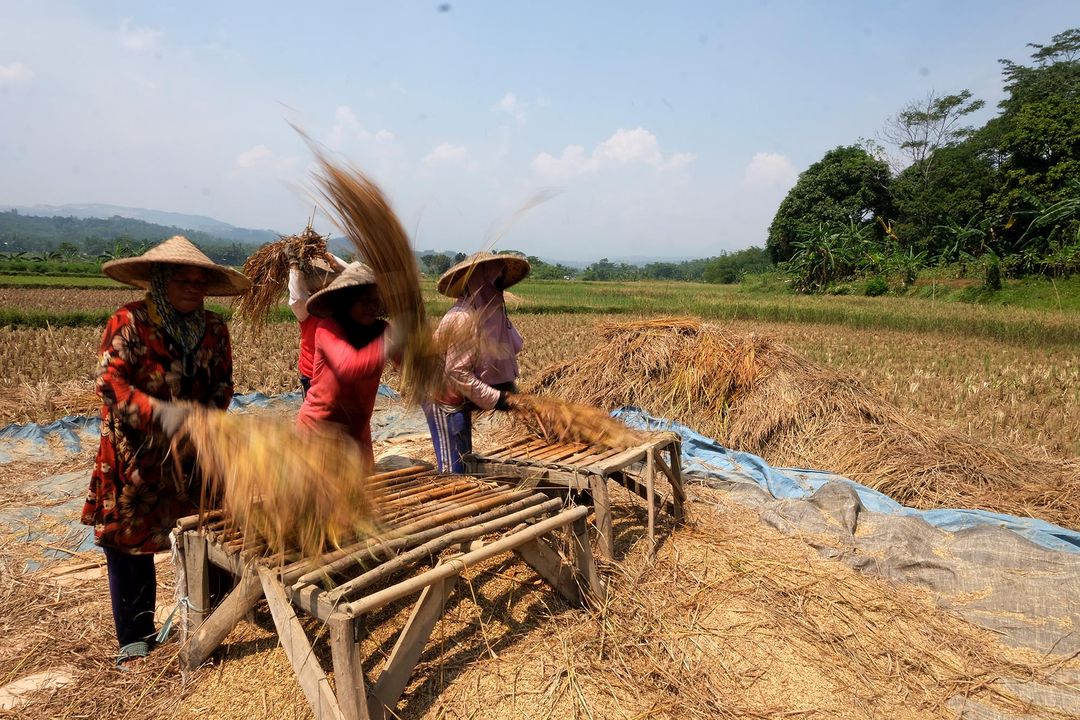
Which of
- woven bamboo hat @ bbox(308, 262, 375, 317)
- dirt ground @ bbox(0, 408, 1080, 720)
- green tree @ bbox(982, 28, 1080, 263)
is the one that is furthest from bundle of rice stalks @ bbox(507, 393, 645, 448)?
green tree @ bbox(982, 28, 1080, 263)

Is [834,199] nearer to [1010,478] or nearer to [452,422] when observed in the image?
[1010,478]

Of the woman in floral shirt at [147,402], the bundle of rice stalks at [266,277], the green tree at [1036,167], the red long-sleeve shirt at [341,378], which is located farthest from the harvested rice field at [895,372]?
the green tree at [1036,167]

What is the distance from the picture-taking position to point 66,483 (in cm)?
443

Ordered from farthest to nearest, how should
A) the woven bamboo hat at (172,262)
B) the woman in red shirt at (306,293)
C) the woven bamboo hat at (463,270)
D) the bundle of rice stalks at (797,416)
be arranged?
the bundle of rice stalks at (797,416)
the woman in red shirt at (306,293)
the woven bamboo hat at (463,270)
the woven bamboo hat at (172,262)

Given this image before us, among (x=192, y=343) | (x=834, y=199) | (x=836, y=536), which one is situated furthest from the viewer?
(x=834, y=199)

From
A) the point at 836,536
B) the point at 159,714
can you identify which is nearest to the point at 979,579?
the point at 836,536

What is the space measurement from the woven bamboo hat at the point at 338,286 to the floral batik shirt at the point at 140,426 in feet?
1.32

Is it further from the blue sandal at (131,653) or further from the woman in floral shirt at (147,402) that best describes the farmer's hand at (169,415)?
the blue sandal at (131,653)

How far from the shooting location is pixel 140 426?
2051mm

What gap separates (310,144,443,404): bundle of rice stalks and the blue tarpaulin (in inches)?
112

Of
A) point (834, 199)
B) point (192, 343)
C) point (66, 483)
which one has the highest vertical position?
point (834, 199)

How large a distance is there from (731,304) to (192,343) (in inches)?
675

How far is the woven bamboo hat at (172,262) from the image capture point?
2.16 m

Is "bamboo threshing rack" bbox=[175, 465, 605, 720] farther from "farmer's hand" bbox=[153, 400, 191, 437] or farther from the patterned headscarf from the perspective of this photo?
the patterned headscarf
